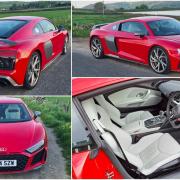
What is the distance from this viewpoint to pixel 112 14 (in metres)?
3.14

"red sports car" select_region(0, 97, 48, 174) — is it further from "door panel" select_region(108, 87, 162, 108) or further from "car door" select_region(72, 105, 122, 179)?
"door panel" select_region(108, 87, 162, 108)

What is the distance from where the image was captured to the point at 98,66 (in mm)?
3244

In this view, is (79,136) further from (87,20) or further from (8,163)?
(87,20)

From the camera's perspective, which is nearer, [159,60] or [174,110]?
[174,110]

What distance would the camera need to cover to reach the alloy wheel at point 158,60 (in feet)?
10.3

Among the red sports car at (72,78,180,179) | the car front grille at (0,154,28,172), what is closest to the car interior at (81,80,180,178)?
the red sports car at (72,78,180,179)

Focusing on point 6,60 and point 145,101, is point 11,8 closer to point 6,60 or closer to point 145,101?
point 6,60

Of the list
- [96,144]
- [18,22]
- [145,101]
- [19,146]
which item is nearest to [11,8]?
[18,22]

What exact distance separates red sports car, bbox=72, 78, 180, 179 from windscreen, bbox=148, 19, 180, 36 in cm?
57

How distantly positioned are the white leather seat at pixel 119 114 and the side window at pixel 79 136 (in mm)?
487

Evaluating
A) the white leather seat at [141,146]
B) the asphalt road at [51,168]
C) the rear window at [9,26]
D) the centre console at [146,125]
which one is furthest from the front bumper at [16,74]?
the centre console at [146,125]

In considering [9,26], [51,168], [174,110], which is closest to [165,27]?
[174,110]

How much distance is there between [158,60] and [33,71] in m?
1.19

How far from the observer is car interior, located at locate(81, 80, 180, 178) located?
214 centimetres
